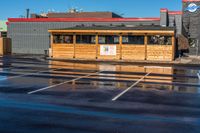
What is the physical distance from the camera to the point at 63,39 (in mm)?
37938

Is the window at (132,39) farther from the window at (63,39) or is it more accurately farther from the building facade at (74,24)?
the building facade at (74,24)

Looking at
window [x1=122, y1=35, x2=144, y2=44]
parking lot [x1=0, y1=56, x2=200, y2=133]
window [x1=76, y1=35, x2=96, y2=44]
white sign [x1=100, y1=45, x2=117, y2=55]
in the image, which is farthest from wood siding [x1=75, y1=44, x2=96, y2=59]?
parking lot [x1=0, y1=56, x2=200, y2=133]

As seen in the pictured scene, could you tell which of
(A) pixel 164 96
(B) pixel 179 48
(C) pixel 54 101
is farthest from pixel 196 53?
(C) pixel 54 101

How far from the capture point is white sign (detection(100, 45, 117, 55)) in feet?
118

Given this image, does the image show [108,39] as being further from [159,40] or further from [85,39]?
[159,40]

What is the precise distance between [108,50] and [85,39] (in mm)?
2811

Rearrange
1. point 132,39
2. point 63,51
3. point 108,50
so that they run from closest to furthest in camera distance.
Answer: point 132,39
point 108,50
point 63,51

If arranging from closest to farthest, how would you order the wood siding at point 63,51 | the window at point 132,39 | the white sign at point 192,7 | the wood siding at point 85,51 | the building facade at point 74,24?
the window at point 132,39 → the wood siding at point 85,51 → the wood siding at point 63,51 → the building facade at point 74,24 → the white sign at point 192,7

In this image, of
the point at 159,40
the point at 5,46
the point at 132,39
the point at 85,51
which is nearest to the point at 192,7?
the point at 159,40

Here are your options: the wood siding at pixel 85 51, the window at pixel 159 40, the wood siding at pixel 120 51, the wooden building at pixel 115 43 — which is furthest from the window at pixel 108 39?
the window at pixel 159 40

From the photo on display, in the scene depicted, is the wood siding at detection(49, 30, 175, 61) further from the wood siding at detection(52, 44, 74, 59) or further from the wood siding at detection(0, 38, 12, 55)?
the wood siding at detection(0, 38, 12, 55)

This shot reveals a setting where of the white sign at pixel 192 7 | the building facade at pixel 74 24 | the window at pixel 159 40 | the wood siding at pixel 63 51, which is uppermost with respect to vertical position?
the white sign at pixel 192 7

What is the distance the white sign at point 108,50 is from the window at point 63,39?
3606 mm

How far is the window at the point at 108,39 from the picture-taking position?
35.9 m
